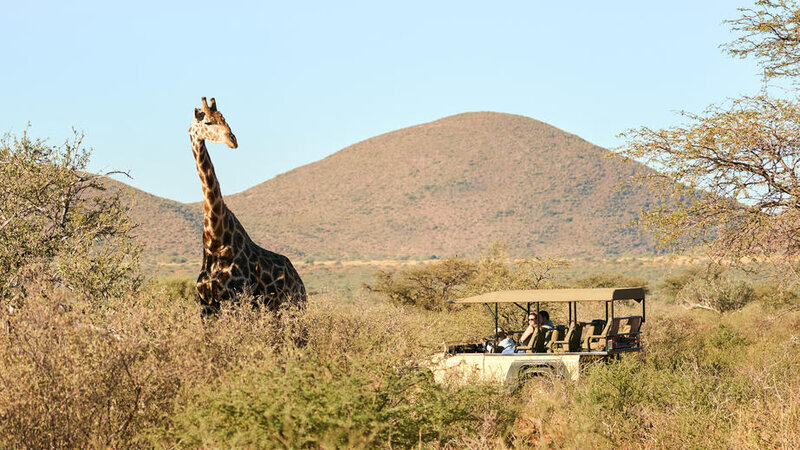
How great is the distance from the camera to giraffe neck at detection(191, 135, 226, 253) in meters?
13.3

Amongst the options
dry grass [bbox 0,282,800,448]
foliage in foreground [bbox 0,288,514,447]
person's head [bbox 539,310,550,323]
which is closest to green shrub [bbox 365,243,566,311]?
person's head [bbox 539,310,550,323]

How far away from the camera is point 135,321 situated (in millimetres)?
8500

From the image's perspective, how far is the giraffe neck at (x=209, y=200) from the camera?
525 inches

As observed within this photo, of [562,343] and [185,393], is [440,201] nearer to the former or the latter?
[562,343]

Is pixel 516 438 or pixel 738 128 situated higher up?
pixel 738 128

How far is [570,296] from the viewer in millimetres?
12789

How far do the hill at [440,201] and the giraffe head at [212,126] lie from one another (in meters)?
64.4

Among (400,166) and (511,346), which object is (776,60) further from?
(400,166)

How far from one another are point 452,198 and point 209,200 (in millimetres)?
96182

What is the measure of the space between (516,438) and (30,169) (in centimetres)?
870

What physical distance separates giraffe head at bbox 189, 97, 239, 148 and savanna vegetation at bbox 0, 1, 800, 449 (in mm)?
1740

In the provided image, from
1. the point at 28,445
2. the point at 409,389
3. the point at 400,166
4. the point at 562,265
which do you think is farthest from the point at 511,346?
the point at 400,166

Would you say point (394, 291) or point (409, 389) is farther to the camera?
point (394, 291)

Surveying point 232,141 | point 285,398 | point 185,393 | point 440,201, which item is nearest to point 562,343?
point 232,141
